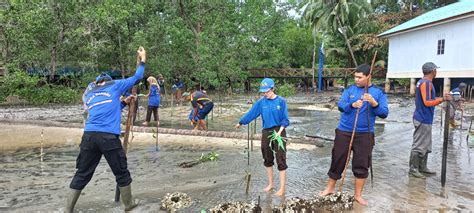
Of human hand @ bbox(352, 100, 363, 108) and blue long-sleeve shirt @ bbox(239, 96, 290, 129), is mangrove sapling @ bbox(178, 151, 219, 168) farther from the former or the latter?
human hand @ bbox(352, 100, 363, 108)

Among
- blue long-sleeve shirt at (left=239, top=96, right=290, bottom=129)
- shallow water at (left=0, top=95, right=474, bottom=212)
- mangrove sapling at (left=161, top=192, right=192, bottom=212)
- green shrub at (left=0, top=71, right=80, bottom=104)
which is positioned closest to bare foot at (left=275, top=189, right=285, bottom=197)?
shallow water at (left=0, top=95, right=474, bottom=212)

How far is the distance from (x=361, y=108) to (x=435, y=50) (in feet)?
79.9

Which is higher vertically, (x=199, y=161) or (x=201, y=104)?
(x=201, y=104)

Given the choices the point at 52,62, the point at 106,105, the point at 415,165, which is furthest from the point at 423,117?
the point at 52,62

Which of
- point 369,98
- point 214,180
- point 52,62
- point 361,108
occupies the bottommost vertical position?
point 214,180

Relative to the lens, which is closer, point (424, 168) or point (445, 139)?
point (445, 139)

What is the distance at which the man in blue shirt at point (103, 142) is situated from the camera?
452cm

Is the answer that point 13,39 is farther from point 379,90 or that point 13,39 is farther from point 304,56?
point 304,56

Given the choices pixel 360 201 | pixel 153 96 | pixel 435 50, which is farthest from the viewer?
pixel 435 50

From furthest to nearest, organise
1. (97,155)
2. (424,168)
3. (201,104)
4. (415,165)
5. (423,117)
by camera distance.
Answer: (201,104) → (424,168) → (415,165) → (423,117) → (97,155)

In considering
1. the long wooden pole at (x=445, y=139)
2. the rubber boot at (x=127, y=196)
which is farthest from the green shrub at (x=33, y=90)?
the long wooden pole at (x=445, y=139)

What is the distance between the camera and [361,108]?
4754 mm

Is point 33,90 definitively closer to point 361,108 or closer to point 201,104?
point 201,104

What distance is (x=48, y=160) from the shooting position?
24.9 ft
